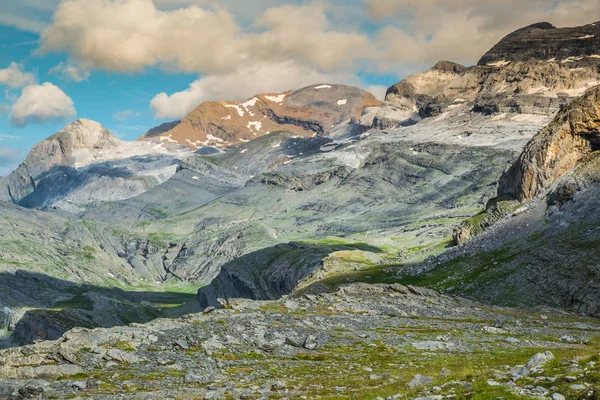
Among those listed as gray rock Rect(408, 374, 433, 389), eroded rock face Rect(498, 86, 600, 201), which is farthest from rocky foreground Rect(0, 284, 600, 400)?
eroded rock face Rect(498, 86, 600, 201)

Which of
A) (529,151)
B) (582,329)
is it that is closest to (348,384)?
(582,329)

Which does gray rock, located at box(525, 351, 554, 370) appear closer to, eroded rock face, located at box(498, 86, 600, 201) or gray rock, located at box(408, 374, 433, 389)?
gray rock, located at box(408, 374, 433, 389)

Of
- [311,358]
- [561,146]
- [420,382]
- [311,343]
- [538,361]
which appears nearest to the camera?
[538,361]

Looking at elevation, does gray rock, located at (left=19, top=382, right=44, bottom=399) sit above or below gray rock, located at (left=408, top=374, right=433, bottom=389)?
above

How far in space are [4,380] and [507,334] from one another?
38.3 m

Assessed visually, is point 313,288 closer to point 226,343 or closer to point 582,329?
point 582,329

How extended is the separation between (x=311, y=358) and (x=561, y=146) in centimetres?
Result: 9753

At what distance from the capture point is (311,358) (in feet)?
123

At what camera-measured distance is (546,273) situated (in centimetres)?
7775

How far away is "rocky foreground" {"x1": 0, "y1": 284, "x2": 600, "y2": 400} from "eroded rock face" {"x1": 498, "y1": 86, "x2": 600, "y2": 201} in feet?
218

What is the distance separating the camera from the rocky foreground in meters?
24.5

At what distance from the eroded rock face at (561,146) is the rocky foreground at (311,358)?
66386 millimetres

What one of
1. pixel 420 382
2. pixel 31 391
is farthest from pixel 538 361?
pixel 31 391

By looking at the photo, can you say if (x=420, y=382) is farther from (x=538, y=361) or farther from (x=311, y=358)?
(x=311, y=358)
